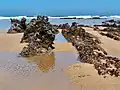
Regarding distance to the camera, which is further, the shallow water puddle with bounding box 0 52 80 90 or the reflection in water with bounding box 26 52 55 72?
the reflection in water with bounding box 26 52 55 72

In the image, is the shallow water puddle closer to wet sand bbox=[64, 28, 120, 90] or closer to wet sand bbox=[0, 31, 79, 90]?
wet sand bbox=[0, 31, 79, 90]

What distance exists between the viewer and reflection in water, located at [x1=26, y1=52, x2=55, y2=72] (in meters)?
14.6

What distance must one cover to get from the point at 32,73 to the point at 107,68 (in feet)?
9.18

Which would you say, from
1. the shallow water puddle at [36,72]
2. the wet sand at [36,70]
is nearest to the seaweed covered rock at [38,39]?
the wet sand at [36,70]

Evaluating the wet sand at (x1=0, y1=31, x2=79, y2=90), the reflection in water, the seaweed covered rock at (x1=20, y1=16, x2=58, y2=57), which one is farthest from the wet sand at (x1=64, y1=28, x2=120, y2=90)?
the seaweed covered rock at (x1=20, y1=16, x2=58, y2=57)

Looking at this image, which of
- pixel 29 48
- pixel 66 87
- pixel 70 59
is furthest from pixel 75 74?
pixel 29 48

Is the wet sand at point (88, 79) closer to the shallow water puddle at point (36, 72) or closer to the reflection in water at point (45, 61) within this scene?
the shallow water puddle at point (36, 72)

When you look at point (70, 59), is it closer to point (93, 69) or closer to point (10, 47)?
point (93, 69)

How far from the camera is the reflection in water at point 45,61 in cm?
1457

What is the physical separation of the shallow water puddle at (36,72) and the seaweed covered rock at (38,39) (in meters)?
0.58

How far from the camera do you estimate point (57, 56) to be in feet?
58.2

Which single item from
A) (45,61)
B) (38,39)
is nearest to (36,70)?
(45,61)

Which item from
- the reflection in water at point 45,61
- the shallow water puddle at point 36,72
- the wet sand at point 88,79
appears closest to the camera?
the wet sand at point 88,79

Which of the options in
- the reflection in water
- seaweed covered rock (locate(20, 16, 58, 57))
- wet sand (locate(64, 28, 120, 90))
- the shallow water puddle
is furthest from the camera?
seaweed covered rock (locate(20, 16, 58, 57))
